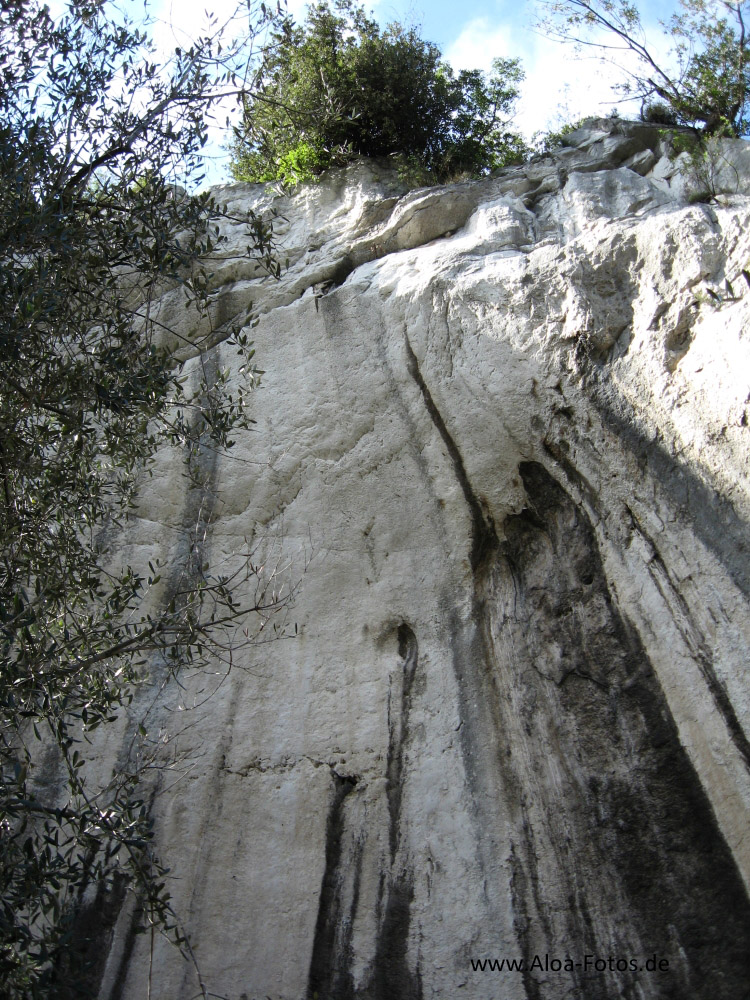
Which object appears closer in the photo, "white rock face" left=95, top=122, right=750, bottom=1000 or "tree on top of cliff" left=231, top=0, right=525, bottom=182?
"white rock face" left=95, top=122, right=750, bottom=1000

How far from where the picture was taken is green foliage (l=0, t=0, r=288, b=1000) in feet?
13.6

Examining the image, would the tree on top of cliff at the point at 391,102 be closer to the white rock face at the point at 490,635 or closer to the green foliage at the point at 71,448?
the white rock face at the point at 490,635

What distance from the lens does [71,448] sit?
510 centimetres

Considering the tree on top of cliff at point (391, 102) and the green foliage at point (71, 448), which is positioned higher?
the tree on top of cliff at point (391, 102)

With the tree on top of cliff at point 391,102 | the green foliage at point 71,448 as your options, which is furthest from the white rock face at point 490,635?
the tree on top of cliff at point 391,102

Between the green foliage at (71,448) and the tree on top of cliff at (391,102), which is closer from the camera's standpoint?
the green foliage at (71,448)

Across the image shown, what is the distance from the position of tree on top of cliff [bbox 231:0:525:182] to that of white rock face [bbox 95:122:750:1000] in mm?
2053

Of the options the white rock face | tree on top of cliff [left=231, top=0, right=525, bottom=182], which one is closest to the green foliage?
the white rock face

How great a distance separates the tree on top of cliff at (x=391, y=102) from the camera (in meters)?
8.89

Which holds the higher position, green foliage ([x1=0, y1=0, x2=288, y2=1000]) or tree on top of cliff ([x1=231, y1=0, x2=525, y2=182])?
tree on top of cliff ([x1=231, y1=0, x2=525, y2=182])

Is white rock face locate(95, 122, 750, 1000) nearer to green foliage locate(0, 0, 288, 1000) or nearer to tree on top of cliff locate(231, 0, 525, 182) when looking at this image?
green foliage locate(0, 0, 288, 1000)

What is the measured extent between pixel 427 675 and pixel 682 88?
18.8ft

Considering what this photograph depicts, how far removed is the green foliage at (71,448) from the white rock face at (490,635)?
70cm

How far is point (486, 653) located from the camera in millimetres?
5879
